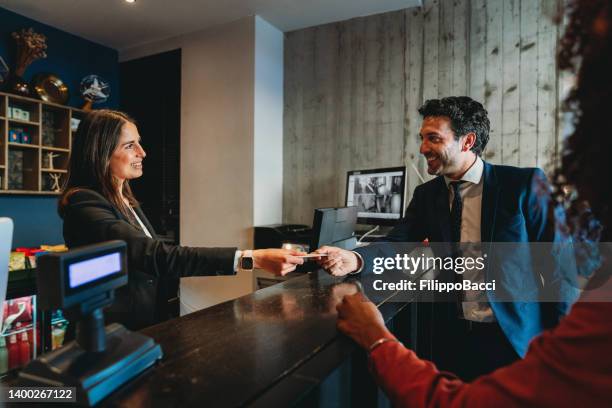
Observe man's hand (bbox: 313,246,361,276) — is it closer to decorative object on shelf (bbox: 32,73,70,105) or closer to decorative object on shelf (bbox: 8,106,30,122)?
decorative object on shelf (bbox: 8,106,30,122)

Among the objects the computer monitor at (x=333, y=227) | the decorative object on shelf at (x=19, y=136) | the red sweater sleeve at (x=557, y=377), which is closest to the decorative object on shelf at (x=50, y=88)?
the decorative object on shelf at (x=19, y=136)

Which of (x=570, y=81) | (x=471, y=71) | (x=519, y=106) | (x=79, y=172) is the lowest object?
(x=79, y=172)

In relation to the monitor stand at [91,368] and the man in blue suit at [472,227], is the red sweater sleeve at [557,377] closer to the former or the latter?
the monitor stand at [91,368]

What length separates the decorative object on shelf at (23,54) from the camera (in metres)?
3.60

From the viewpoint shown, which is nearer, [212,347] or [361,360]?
[212,347]

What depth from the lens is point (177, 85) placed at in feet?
14.3

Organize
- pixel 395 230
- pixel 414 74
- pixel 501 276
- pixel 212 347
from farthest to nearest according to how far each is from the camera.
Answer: pixel 414 74
pixel 395 230
pixel 501 276
pixel 212 347

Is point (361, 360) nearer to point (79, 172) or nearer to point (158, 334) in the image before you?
point (158, 334)

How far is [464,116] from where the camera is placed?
6.45ft

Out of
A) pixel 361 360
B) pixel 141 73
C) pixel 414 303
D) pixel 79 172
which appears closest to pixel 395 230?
pixel 414 303

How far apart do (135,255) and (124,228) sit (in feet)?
0.38

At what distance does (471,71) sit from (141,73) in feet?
11.8

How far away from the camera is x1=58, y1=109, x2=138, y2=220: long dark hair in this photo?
5.23 ft

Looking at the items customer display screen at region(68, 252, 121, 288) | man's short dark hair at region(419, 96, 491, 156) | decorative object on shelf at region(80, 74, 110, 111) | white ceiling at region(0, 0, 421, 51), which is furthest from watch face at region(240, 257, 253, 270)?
decorative object on shelf at region(80, 74, 110, 111)
